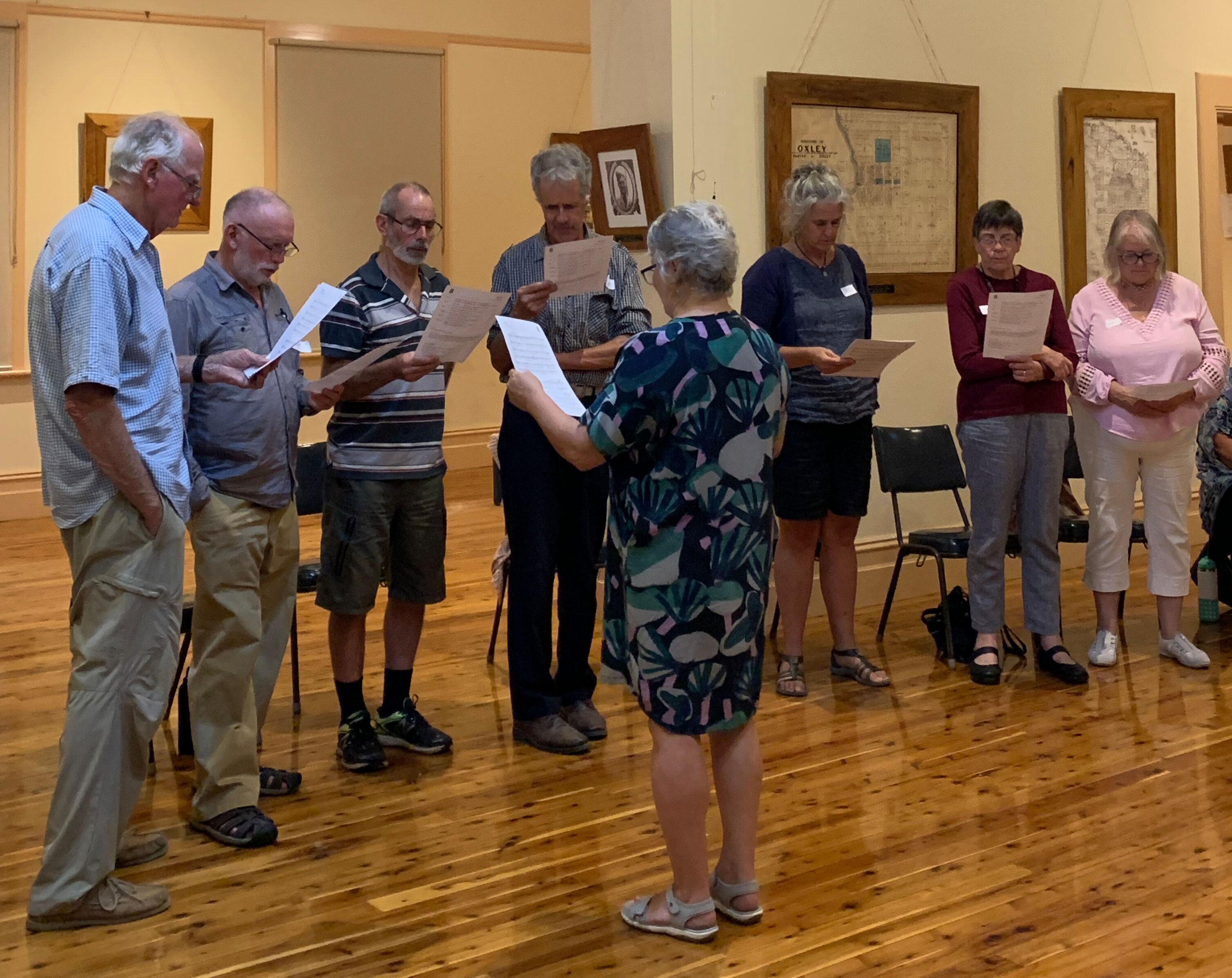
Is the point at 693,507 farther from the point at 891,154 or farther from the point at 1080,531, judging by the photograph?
the point at 891,154

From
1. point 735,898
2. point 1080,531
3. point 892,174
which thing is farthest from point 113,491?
point 892,174

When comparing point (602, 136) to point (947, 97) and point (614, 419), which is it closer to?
point (947, 97)

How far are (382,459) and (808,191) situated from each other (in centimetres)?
167

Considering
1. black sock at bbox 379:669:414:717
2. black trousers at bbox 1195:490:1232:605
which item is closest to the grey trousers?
black trousers at bbox 1195:490:1232:605

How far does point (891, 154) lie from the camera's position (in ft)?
19.5

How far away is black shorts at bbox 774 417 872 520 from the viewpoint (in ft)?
Answer: 15.3

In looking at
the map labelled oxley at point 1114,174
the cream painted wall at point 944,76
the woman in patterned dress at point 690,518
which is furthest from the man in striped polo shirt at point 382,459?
the map labelled oxley at point 1114,174

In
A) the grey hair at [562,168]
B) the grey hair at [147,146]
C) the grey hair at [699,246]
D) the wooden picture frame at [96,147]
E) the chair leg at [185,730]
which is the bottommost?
the chair leg at [185,730]

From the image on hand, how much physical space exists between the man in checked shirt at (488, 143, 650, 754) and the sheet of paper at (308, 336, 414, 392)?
521 mm

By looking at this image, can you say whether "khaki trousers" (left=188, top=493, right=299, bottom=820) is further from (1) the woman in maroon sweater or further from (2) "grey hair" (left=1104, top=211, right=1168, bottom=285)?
(2) "grey hair" (left=1104, top=211, right=1168, bottom=285)

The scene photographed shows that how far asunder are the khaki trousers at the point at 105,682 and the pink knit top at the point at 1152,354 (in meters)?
3.34

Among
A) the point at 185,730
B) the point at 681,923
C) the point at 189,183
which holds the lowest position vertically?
the point at 681,923

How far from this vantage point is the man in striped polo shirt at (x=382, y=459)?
3787 millimetres

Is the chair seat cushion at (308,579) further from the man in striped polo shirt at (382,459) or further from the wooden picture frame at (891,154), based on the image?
the wooden picture frame at (891,154)
